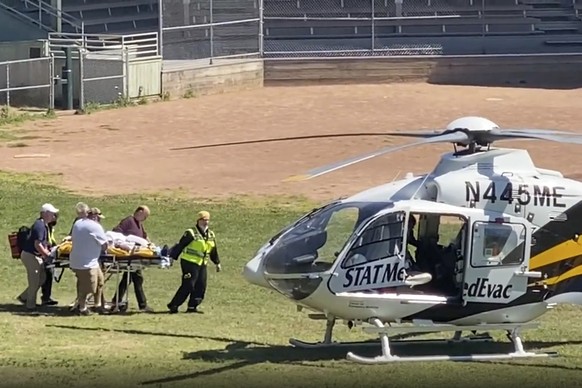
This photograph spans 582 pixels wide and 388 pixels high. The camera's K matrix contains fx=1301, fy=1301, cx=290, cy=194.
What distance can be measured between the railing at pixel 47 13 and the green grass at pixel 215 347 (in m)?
21.4

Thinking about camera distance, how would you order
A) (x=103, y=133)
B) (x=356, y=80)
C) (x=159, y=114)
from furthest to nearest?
(x=356, y=80), (x=159, y=114), (x=103, y=133)

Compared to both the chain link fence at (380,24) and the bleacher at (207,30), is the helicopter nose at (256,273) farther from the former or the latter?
the chain link fence at (380,24)

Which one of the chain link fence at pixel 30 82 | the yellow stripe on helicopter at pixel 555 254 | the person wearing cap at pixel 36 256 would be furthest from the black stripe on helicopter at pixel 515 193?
the chain link fence at pixel 30 82

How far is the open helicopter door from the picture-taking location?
12727mm

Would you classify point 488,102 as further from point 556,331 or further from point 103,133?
point 556,331

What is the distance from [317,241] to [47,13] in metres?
30.8

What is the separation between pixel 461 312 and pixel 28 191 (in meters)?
13.7

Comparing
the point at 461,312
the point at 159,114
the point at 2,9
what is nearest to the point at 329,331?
the point at 461,312

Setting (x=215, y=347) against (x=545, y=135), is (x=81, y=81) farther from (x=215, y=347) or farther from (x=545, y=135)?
(x=545, y=135)

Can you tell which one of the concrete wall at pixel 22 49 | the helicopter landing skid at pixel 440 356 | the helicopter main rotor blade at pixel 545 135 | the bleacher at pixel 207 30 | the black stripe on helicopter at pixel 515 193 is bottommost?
the helicopter landing skid at pixel 440 356

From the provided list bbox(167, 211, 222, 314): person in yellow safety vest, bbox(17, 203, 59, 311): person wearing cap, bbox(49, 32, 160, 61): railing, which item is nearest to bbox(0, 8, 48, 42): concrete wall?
bbox(49, 32, 160, 61): railing

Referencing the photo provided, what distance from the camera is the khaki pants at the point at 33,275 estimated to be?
1617cm

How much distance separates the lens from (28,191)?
24719mm

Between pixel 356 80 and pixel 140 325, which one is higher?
pixel 356 80
